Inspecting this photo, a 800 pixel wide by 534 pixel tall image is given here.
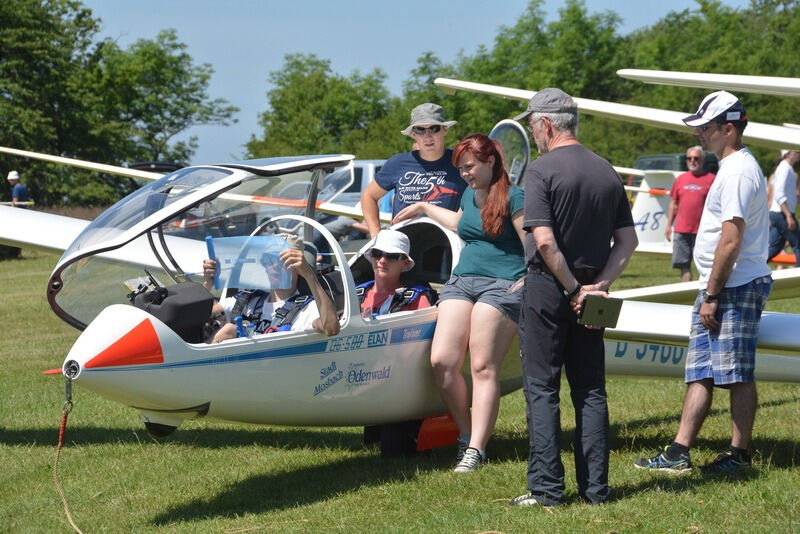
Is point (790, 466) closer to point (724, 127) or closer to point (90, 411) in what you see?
point (724, 127)

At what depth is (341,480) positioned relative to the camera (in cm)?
593

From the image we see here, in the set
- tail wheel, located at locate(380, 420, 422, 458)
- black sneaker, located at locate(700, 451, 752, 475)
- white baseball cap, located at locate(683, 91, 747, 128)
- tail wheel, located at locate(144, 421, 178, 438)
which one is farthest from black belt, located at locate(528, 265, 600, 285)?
tail wheel, located at locate(144, 421, 178, 438)

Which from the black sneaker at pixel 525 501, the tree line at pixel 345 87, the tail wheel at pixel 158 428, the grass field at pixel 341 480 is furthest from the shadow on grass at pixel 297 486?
the tree line at pixel 345 87

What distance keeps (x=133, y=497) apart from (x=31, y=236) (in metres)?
3.87

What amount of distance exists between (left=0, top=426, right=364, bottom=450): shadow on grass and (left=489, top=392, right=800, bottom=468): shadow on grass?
3.21 feet

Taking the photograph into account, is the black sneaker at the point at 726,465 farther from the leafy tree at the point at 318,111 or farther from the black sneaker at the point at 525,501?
the leafy tree at the point at 318,111

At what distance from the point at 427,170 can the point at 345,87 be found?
6171 cm

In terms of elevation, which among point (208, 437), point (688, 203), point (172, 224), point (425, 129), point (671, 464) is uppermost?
point (425, 129)

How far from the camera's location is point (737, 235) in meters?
5.13

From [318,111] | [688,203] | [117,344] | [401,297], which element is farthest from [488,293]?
[318,111]

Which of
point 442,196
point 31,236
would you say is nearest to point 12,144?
point 31,236

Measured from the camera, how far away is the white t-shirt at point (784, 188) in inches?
580

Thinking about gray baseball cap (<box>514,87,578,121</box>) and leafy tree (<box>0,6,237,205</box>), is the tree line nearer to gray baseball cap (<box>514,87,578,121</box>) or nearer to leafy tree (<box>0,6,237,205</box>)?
leafy tree (<box>0,6,237,205</box>)

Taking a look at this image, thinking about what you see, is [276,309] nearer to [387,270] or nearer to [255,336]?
[255,336]
